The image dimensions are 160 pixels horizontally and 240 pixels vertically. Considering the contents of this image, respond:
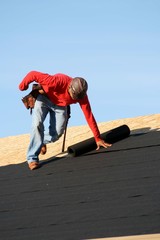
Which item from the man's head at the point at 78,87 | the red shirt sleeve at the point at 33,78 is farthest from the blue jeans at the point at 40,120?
the man's head at the point at 78,87

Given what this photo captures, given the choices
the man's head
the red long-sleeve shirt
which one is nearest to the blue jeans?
the red long-sleeve shirt

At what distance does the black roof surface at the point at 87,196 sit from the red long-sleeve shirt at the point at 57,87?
612mm

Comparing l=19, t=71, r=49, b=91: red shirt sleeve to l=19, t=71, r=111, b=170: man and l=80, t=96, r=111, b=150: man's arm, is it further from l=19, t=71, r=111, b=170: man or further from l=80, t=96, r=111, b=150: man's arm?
l=80, t=96, r=111, b=150: man's arm

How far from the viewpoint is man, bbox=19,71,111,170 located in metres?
7.53

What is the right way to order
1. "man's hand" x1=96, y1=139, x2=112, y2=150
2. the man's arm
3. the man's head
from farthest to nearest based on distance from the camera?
"man's hand" x1=96, y1=139, x2=112, y2=150
the man's arm
the man's head

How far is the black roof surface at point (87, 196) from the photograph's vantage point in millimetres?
4695

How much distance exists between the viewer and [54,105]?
8.00m

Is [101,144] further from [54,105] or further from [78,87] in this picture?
[78,87]

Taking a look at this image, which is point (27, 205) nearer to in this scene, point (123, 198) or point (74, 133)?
point (123, 198)

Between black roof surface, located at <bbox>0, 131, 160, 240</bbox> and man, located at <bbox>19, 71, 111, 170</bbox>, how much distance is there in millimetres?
289

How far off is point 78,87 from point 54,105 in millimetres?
714

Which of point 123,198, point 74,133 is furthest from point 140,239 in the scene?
point 74,133

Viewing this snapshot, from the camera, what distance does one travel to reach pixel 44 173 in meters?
7.36

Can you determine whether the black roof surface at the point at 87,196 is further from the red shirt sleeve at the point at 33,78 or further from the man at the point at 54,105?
the red shirt sleeve at the point at 33,78
